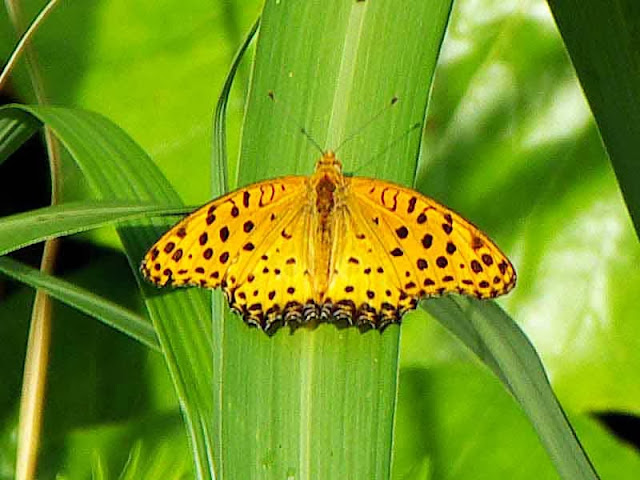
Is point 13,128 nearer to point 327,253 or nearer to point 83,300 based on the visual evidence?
point 83,300

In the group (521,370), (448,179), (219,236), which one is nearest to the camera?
(521,370)

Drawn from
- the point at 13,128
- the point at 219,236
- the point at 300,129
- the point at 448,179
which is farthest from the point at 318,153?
the point at 448,179

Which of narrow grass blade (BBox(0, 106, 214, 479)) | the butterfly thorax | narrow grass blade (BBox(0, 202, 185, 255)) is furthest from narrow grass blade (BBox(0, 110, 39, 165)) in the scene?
the butterfly thorax

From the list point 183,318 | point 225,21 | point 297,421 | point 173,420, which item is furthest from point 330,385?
point 225,21

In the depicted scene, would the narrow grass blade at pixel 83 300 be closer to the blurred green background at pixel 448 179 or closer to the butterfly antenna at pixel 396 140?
the butterfly antenna at pixel 396 140

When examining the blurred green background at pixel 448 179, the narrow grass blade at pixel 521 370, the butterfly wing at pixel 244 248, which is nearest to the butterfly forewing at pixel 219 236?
the butterfly wing at pixel 244 248

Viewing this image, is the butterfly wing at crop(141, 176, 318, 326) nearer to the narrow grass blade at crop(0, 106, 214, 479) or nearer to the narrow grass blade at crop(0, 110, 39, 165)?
the narrow grass blade at crop(0, 106, 214, 479)

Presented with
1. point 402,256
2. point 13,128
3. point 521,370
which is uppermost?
point 13,128

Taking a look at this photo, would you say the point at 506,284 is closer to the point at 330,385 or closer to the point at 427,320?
the point at 330,385
